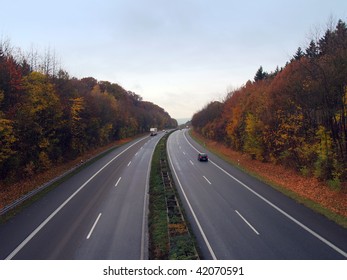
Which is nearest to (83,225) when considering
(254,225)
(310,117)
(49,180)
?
(254,225)

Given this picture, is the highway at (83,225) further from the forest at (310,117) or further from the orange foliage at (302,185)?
the forest at (310,117)

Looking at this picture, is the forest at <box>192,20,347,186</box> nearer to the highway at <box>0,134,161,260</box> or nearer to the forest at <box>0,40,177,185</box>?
the highway at <box>0,134,161,260</box>

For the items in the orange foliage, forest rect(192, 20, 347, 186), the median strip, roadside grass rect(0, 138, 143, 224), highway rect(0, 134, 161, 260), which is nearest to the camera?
the median strip

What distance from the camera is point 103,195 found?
20953mm

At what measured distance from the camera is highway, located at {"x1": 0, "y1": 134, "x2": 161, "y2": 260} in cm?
1216

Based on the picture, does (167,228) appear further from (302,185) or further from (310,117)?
(310,117)

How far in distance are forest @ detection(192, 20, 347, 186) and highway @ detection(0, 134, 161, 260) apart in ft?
51.6

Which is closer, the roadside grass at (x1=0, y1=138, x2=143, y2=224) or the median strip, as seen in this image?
the median strip

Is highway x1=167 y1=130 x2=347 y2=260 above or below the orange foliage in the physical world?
below

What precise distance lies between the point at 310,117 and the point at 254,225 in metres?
16.6

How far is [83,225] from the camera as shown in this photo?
49.7 ft

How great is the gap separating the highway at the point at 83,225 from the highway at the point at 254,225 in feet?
11.2

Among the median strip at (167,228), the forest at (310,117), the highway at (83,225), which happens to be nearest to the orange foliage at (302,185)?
the forest at (310,117)

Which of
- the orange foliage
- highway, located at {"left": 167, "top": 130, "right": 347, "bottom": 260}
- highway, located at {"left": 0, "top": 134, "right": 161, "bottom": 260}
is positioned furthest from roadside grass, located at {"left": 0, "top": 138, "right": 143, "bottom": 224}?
the orange foliage
